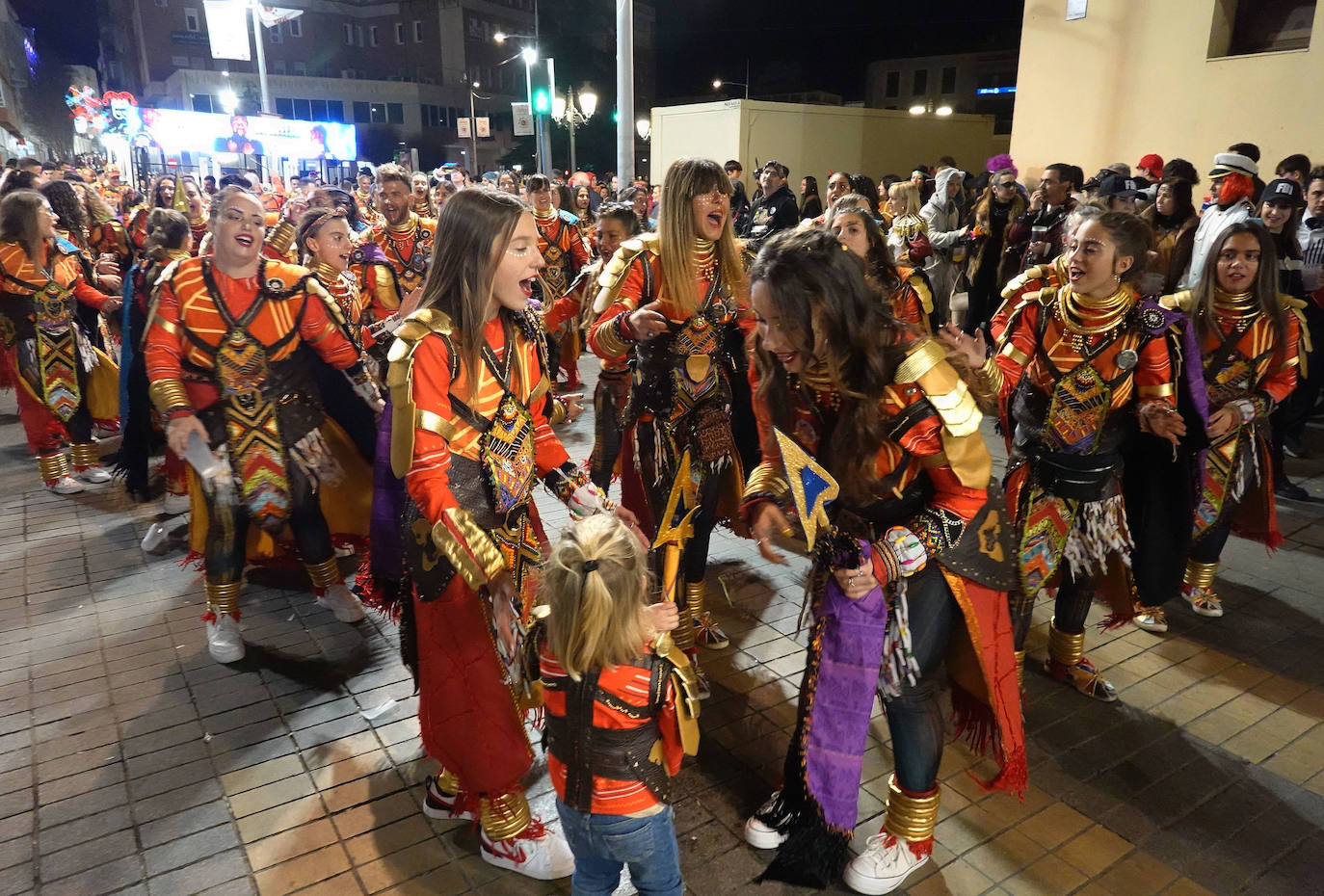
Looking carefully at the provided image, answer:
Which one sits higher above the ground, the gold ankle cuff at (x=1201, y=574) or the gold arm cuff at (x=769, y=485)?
the gold arm cuff at (x=769, y=485)

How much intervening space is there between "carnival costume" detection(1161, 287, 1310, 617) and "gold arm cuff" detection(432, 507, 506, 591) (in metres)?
3.39

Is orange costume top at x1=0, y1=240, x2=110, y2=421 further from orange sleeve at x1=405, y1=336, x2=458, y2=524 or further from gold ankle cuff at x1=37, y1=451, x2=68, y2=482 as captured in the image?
orange sleeve at x1=405, y1=336, x2=458, y2=524

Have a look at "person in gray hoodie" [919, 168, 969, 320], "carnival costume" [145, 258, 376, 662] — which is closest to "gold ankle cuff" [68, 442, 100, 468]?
"carnival costume" [145, 258, 376, 662]

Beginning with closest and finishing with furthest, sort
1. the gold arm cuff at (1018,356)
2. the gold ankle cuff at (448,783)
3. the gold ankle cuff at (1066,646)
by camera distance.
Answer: the gold ankle cuff at (448,783) < the gold arm cuff at (1018,356) < the gold ankle cuff at (1066,646)

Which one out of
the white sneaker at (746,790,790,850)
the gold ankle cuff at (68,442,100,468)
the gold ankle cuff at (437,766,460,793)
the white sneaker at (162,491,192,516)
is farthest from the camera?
the gold ankle cuff at (68,442,100,468)

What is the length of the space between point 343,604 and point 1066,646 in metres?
3.66

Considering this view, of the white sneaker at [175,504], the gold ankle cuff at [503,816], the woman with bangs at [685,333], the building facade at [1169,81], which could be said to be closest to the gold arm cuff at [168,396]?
the woman with bangs at [685,333]

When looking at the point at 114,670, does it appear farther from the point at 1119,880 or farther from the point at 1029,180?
the point at 1029,180

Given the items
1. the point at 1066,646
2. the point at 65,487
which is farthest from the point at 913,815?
the point at 65,487

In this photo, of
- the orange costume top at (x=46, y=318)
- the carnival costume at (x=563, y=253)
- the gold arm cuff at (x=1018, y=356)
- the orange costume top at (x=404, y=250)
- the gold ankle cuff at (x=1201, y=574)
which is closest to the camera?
the gold arm cuff at (x=1018, y=356)

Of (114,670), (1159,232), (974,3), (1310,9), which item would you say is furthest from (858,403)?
(974,3)

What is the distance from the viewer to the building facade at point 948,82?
33.7 metres

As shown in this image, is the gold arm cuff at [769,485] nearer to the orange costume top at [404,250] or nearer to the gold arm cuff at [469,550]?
the gold arm cuff at [469,550]

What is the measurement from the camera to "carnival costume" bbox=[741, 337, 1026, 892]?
7.42ft
